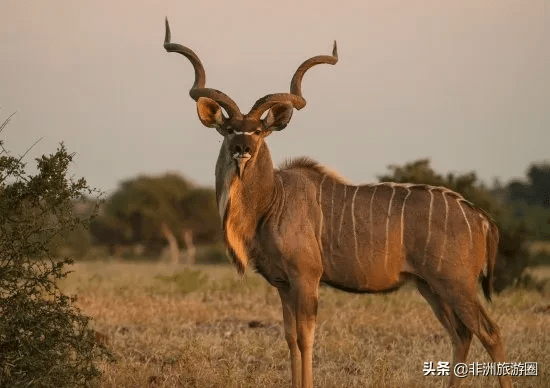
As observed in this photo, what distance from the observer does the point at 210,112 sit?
24.5ft

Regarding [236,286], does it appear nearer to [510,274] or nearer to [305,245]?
[510,274]

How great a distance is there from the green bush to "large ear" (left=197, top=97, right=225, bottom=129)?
1250mm

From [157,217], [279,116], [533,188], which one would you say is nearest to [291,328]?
[279,116]

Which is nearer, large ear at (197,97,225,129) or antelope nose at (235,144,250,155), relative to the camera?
antelope nose at (235,144,250,155)

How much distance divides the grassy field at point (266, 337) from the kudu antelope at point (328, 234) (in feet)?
1.73

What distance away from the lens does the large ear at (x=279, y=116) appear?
24.5ft

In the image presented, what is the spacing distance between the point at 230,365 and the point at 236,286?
20.5 feet

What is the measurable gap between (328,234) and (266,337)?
6.11 feet

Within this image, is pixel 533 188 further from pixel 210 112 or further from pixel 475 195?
pixel 210 112

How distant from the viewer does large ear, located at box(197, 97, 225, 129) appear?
739 cm

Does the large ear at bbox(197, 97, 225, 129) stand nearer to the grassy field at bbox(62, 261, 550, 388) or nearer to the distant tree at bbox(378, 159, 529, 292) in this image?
the grassy field at bbox(62, 261, 550, 388)

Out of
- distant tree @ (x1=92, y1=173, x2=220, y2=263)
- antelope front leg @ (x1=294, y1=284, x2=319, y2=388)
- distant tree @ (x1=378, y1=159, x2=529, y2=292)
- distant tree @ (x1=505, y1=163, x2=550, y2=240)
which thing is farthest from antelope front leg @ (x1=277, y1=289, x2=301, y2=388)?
distant tree @ (x1=505, y1=163, x2=550, y2=240)

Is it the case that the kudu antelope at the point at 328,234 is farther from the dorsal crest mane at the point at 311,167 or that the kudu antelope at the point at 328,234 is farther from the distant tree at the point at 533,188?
the distant tree at the point at 533,188

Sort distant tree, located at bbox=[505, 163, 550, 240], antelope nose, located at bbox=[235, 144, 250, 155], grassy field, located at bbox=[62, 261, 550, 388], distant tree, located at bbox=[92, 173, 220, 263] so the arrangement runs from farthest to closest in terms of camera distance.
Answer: distant tree, located at bbox=[505, 163, 550, 240], distant tree, located at bbox=[92, 173, 220, 263], grassy field, located at bbox=[62, 261, 550, 388], antelope nose, located at bbox=[235, 144, 250, 155]
